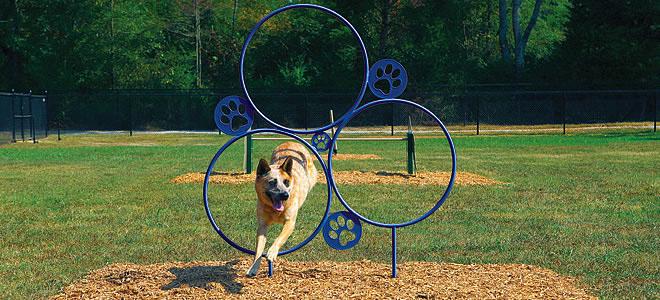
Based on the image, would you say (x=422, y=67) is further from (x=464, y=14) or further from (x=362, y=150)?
(x=362, y=150)

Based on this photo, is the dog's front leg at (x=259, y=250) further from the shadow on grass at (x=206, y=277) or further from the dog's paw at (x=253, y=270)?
the shadow on grass at (x=206, y=277)

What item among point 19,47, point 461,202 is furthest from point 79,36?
point 461,202

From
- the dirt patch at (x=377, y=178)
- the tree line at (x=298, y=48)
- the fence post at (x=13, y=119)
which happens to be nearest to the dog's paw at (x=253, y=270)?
the dirt patch at (x=377, y=178)

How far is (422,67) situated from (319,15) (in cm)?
772

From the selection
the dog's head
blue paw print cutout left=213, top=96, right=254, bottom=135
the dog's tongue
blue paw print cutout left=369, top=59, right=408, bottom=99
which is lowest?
the dog's tongue

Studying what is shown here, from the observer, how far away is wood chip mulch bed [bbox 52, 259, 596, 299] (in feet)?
24.7

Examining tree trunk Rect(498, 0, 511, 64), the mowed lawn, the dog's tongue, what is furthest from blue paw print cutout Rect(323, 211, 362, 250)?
tree trunk Rect(498, 0, 511, 64)

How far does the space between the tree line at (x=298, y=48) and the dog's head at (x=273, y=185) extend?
143 ft

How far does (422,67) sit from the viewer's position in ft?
177

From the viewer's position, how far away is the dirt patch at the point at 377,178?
17.9 m

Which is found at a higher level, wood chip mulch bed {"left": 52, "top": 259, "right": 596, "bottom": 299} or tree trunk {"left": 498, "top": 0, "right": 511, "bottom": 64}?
tree trunk {"left": 498, "top": 0, "right": 511, "bottom": 64}

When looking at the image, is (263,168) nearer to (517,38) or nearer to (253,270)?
(253,270)

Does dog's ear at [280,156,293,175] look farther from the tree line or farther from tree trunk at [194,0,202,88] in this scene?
tree trunk at [194,0,202,88]

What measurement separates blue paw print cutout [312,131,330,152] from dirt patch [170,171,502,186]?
942 cm
